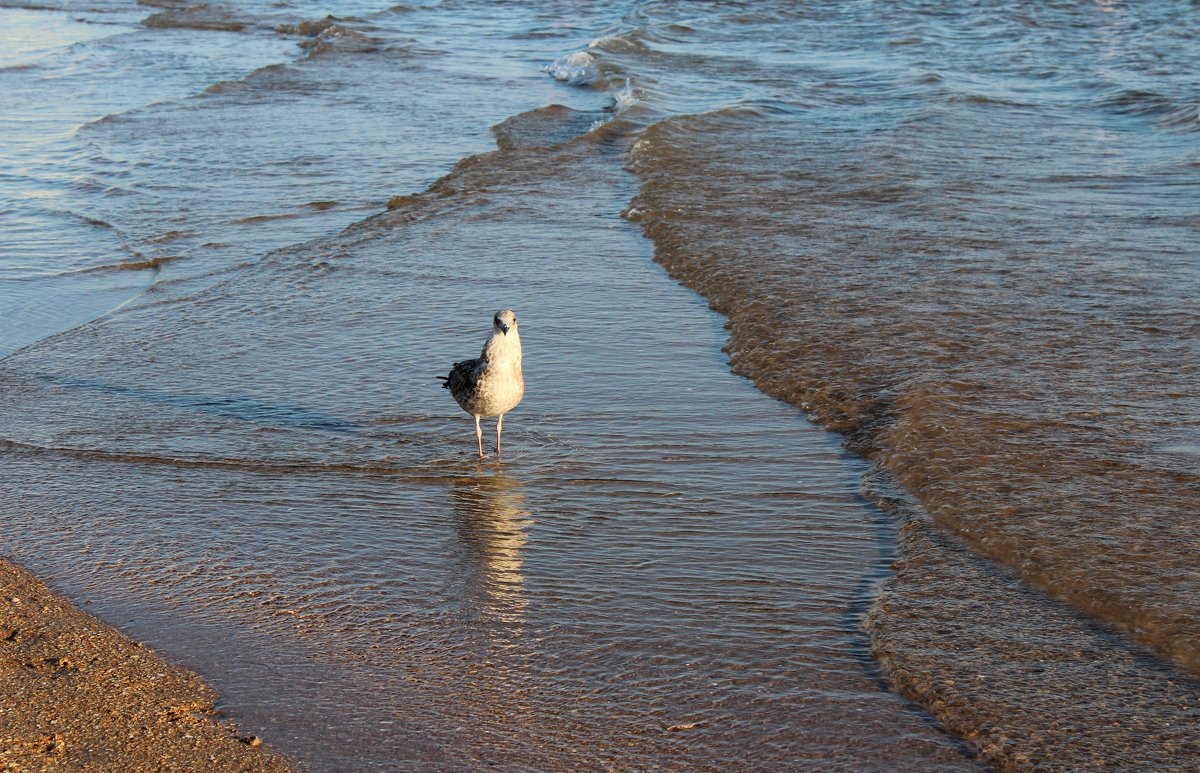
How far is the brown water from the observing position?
4023 millimetres

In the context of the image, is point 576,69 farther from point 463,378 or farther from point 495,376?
point 495,376

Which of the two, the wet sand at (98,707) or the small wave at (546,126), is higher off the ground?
the small wave at (546,126)

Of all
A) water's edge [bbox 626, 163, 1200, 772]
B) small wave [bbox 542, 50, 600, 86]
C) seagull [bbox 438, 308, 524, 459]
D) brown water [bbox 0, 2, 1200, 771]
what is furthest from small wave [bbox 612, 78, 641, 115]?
water's edge [bbox 626, 163, 1200, 772]

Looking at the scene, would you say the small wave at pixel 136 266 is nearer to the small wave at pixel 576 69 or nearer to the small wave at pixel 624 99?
the small wave at pixel 624 99

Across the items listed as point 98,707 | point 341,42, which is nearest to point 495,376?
point 98,707

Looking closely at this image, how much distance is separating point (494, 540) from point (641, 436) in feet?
4.02

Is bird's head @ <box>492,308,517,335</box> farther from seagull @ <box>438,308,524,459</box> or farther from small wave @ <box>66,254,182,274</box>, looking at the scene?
small wave @ <box>66,254,182,274</box>

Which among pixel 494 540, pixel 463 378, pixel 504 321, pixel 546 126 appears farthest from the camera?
pixel 546 126

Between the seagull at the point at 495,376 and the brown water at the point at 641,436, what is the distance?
0.31m

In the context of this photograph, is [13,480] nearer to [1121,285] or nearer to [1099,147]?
[1121,285]


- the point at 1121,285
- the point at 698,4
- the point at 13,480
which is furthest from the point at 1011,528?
the point at 698,4

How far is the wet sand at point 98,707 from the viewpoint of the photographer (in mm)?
3611

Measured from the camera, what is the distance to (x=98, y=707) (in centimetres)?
386

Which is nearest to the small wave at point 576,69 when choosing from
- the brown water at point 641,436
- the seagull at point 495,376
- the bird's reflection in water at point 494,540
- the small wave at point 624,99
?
the small wave at point 624,99
